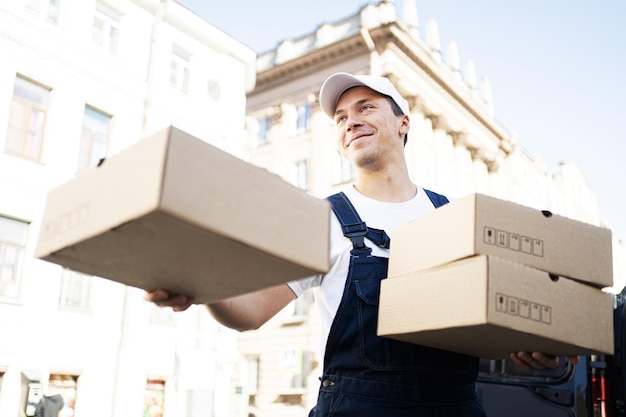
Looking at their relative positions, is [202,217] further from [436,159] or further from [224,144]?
[436,159]

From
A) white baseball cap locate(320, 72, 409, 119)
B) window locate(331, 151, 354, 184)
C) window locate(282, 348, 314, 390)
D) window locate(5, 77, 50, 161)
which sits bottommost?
window locate(282, 348, 314, 390)

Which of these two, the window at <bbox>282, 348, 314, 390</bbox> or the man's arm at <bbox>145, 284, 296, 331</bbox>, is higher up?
the man's arm at <bbox>145, 284, 296, 331</bbox>

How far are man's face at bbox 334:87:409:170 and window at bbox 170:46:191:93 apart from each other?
1530 centimetres

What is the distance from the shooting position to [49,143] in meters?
13.6

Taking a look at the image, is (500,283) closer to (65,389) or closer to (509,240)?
(509,240)

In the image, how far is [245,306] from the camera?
7.01 ft

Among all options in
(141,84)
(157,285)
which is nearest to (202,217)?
(157,285)

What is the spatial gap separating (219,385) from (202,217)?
53.8ft

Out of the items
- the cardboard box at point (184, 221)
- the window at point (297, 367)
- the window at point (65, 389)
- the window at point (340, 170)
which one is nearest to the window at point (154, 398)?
the window at point (65, 389)

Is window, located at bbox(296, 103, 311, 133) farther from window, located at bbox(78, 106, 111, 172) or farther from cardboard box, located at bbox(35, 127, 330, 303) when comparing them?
cardboard box, located at bbox(35, 127, 330, 303)

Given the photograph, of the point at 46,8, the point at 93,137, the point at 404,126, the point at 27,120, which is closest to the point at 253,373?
the point at 93,137

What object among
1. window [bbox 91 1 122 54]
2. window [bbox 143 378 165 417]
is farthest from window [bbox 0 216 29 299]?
window [bbox 91 1 122 54]

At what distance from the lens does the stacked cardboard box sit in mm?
1882

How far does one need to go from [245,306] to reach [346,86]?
1.19 meters
